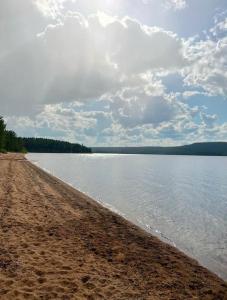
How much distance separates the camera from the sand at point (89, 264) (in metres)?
10.7

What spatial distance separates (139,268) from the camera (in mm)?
13227

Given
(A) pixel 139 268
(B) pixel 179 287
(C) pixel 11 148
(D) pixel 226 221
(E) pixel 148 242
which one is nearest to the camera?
(B) pixel 179 287

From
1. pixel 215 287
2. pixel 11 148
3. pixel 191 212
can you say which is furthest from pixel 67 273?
pixel 11 148

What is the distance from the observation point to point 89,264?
43.1 ft

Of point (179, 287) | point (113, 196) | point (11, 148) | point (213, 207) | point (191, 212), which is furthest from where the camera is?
point (11, 148)

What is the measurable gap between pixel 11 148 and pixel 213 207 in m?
176

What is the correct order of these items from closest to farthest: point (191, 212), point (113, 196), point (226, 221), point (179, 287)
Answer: point (179, 287)
point (226, 221)
point (191, 212)
point (113, 196)

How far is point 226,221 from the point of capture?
27.3 metres

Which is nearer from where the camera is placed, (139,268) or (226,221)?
(139,268)

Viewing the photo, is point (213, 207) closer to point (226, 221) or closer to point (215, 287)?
point (226, 221)

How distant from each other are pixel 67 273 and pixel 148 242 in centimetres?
690

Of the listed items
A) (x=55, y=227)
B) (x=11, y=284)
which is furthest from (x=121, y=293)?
(x=55, y=227)

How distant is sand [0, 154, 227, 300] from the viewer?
1066 centimetres

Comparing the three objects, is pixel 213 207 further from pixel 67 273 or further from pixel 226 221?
pixel 67 273
